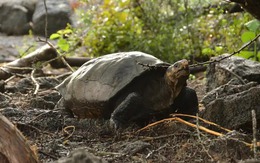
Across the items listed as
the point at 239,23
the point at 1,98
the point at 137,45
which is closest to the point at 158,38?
the point at 137,45

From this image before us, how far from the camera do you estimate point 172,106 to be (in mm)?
3604

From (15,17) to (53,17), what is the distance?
927 mm

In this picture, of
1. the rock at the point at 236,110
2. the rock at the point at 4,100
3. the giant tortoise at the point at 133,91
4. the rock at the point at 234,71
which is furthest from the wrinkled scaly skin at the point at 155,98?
the rock at the point at 4,100

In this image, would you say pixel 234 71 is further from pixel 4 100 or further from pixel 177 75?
pixel 4 100

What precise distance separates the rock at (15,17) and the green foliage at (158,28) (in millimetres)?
4460

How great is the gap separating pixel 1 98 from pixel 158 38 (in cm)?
321

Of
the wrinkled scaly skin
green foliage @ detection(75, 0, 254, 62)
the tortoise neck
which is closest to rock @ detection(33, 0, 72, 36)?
green foliage @ detection(75, 0, 254, 62)

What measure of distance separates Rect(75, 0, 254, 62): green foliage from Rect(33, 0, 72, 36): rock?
4114mm

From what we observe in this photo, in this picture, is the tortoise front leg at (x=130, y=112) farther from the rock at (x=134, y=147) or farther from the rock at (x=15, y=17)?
the rock at (x=15, y=17)

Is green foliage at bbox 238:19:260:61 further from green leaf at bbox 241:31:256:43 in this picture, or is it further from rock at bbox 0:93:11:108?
rock at bbox 0:93:11:108

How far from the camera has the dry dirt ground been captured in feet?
8.27

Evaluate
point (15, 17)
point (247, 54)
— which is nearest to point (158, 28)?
point (247, 54)

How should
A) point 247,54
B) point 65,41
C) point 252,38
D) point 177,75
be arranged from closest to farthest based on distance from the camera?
point 177,75
point 252,38
point 247,54
point 65,41

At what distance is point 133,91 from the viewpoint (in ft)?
11.7
